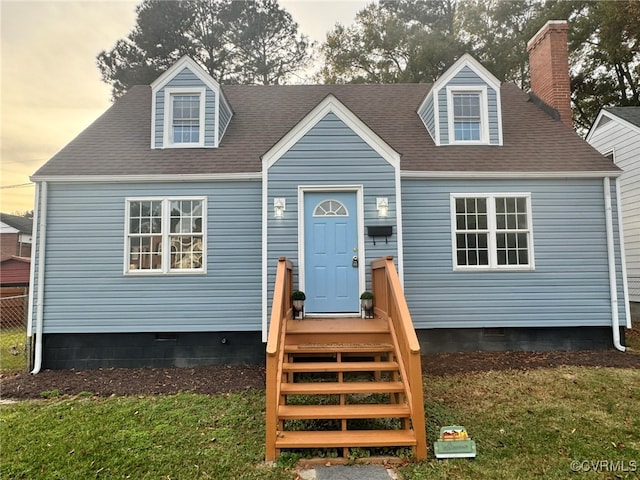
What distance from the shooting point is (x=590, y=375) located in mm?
6000

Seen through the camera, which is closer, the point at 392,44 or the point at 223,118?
the point at 223,118

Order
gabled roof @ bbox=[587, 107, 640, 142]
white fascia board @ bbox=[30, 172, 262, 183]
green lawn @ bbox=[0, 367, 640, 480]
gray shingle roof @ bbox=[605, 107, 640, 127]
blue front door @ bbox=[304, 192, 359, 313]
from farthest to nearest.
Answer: gray shingle roof @ bbox=[605, 107, 640, 127] < gabled roof @ bbox=[587, 107, 640, 142] < white fascia board @ bbox=[30, 172, 262, 183] < blue front door @ bbox=[304, 192, 359, 313] < green lawn @ bbox=[0, 367, 640, 480]

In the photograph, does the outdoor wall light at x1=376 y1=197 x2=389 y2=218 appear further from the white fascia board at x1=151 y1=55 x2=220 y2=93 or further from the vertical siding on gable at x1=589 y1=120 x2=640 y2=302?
the vertical siding on gable at x1=589 y1=120 x2=640 y2=302

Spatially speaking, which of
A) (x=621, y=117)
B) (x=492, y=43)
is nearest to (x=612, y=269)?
(x=621, y=117)

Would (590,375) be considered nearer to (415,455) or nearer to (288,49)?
(415,455)

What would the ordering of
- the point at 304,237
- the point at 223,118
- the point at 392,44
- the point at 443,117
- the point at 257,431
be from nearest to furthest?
the point at 257,431 → the point at 304,237 → the point at 443,117 → the point at 223,118 → the point at 392,44

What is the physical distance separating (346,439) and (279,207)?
161 inches

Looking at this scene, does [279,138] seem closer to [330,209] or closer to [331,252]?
[330,209]

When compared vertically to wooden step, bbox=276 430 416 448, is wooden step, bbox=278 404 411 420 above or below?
above

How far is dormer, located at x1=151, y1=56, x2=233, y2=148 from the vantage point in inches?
315

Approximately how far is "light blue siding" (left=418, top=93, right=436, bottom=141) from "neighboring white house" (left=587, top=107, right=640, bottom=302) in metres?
5.95

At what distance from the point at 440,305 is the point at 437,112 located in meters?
4.21

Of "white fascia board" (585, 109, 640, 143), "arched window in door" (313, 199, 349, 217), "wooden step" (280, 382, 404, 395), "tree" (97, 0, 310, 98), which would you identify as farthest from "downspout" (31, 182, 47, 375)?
"tree" (97, 0, 310, 98)

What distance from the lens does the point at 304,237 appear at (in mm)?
6816
